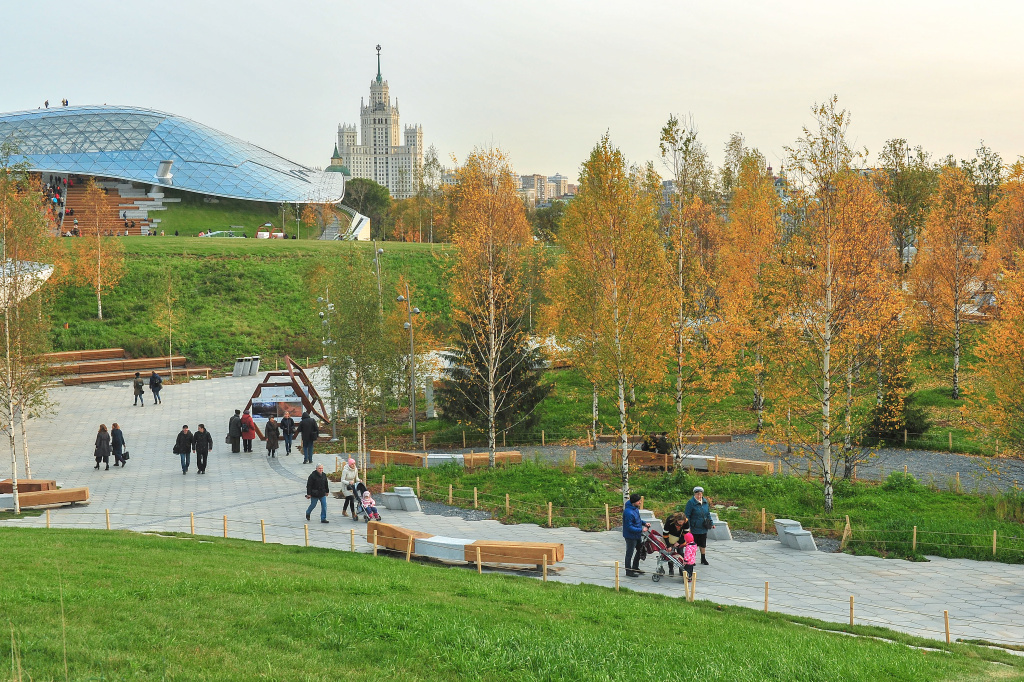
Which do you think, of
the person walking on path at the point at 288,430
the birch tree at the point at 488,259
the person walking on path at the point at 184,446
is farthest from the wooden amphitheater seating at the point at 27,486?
the birch tree at the point at 488,259

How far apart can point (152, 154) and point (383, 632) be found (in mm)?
74332

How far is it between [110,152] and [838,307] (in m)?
71.4

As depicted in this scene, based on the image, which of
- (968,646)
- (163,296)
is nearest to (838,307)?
(968,646)

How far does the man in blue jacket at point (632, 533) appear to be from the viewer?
38.4ft

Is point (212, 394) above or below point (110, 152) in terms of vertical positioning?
below

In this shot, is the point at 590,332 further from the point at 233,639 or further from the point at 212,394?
the point at 212,394

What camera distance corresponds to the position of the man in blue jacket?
461 inches

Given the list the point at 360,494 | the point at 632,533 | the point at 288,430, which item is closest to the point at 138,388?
the point at 288,430

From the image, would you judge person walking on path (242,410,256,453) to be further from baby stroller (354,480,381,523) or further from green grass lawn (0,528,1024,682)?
green grass lawn (0,528,1024,682)

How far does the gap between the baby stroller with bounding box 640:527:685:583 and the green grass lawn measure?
1390 millimetres

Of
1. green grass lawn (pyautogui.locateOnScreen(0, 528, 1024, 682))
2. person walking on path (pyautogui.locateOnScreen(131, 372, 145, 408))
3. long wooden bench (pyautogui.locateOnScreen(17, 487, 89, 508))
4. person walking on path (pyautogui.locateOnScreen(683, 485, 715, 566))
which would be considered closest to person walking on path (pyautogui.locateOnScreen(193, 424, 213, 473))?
long wooden bench (pyautogui.locateOnScreen(17, 487, 89, 508))

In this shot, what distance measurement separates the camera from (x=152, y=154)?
236ft

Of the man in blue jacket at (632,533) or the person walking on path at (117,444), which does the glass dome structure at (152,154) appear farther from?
the man in blue jacket at (632,533)

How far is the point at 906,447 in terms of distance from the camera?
2236 cm
